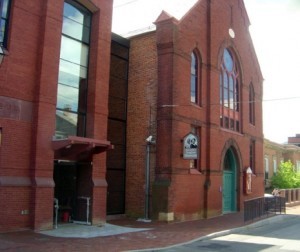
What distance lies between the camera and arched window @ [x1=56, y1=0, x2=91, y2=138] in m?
16.6

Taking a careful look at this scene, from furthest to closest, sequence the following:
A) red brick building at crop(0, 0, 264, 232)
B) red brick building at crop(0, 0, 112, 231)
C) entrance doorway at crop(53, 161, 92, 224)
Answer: entrance doorway at crop(53, 161, 92, 224) → red brick building at crop(0, 0, 264, 232) → red brick building at crop(0, 0, 112, 231)

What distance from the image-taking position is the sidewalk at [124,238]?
39.3 feet

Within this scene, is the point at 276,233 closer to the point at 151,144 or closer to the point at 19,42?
the point at 151,144

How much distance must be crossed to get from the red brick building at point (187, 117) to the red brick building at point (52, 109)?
10.7 ft

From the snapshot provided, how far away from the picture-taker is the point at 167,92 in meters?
20.1

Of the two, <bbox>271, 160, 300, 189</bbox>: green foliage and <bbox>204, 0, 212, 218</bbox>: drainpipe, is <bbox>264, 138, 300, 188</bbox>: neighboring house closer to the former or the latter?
<bbox>271, 160, 300, 189</bbox>: green foliage

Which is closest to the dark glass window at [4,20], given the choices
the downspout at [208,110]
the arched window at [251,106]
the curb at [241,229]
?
the curb at [241,229]

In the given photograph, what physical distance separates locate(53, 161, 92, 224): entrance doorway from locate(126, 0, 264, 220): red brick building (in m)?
3.65

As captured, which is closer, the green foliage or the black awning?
the black awning

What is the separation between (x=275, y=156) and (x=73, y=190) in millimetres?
29711

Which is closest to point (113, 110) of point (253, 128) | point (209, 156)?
point (209, 156)

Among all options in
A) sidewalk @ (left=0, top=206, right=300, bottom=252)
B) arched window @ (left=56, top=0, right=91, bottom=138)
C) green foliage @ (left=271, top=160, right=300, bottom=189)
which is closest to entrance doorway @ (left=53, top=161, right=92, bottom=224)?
sidewalk @ (left=0, top=206, right=300, bottom=252)

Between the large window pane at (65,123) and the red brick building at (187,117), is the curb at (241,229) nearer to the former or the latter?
the red brick building at (187,117)

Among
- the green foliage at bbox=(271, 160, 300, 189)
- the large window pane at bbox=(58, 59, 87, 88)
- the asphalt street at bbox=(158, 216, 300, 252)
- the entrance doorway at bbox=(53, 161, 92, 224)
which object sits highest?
the large window pane at bbox=(58, 59, 87, 88)
